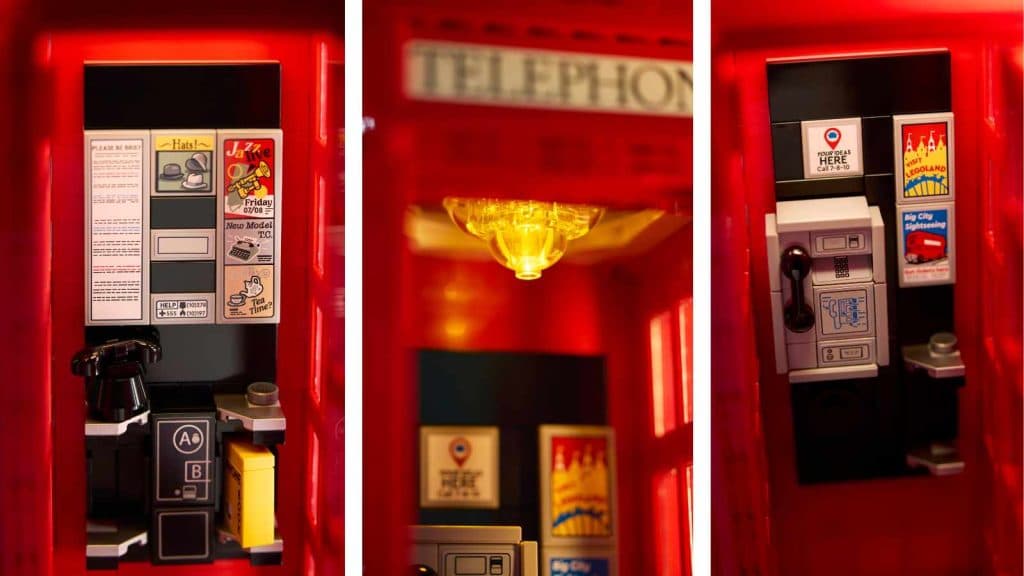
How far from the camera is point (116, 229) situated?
1854 mm

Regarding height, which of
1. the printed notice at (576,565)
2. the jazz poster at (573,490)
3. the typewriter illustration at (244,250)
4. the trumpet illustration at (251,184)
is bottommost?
the printed notice at (576,565)

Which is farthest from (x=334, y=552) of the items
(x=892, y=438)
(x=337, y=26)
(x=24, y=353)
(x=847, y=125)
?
(x=847, y=125)

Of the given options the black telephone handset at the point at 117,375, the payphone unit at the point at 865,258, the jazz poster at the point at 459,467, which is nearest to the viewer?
the black telephone handset at the point at 117,375

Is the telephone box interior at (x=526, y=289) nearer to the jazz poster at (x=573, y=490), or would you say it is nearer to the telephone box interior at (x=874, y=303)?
the jazz poster at (x=573, y=490)

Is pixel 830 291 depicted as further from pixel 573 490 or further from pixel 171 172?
pixel 171 172

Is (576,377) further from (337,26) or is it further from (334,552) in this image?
(337,26)

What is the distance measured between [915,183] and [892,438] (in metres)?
0.57

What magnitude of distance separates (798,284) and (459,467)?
831 mm

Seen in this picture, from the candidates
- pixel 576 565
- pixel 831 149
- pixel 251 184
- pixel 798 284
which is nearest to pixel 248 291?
pixel 251 184

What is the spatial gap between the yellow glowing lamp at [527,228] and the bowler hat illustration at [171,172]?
0.59 m

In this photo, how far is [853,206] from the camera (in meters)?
2.00

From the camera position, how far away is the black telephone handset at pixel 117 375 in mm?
1780

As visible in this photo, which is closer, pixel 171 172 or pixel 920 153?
pixel 171 172

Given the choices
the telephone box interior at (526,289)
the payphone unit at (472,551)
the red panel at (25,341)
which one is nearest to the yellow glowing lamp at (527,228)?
the telephone box interior at (526,289)
